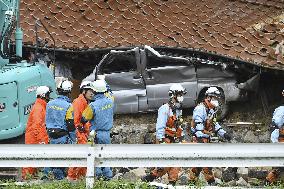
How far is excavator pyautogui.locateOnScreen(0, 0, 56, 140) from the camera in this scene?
11.1m

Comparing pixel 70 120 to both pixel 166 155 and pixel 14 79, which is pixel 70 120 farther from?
pixel 166 155

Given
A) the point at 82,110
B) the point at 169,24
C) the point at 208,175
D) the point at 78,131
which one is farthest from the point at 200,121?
the point at 169,24

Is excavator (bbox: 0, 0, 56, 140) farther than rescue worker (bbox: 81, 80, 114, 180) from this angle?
Yes

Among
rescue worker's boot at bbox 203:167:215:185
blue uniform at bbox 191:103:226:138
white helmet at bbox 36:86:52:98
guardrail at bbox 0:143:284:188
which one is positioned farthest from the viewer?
blue uniform at bbox 191:103:226:138

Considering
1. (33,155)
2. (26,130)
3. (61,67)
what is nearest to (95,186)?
(33,155)

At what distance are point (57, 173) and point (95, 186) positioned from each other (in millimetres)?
2376

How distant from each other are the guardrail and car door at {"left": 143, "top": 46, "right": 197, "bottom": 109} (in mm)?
7965

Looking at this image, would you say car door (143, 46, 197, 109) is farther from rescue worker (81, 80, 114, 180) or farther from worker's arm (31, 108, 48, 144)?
rescue worker (81, 80, 114, 180)

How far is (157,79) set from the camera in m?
15.6

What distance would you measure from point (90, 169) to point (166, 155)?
0.83 metres

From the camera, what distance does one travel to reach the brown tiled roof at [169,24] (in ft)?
53.8

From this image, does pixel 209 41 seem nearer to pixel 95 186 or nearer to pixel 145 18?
pixel 145 18

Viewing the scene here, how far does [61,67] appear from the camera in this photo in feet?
57.7

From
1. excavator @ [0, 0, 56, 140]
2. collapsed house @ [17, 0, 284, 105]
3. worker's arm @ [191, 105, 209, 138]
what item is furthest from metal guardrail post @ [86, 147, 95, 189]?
collapsed house @ [17, 0, 284, 105]
